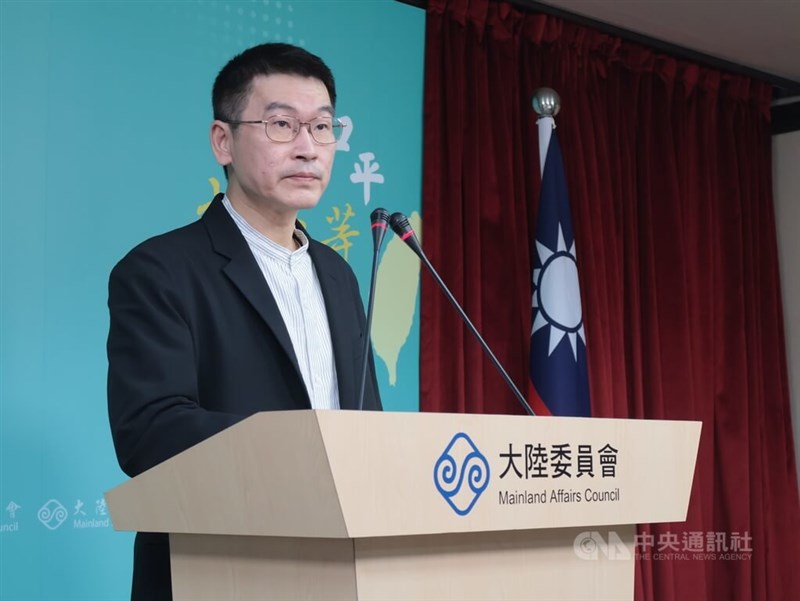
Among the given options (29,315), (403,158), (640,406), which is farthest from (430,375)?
(29,315)

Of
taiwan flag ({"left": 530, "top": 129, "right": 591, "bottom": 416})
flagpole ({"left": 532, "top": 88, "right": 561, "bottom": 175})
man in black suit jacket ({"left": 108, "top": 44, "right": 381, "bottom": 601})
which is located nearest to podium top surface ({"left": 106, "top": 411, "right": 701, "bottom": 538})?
man in black suit jacket ({"left": 108, "top": 44, "right": 381, "bottom": 601})

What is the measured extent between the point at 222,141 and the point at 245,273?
11.7 inches

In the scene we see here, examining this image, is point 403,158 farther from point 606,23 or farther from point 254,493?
point 254,493

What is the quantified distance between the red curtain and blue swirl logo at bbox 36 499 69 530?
55.5 inches

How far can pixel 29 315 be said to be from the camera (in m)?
2.89

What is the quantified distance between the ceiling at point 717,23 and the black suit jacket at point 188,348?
9.64 feet

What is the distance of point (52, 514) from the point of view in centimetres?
288

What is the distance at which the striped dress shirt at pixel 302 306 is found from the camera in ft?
5.81

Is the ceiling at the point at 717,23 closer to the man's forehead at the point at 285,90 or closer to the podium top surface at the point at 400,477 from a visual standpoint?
Result: the man's forehead at the point at 285,90

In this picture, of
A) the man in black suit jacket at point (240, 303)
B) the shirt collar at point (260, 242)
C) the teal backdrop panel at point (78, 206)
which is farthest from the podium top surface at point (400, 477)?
the teal backdrop panel at point (78, 206)

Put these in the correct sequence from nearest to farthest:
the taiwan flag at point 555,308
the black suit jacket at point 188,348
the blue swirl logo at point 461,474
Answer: the blue swirl logo at point 461,474 → the black suit jacket at point 188,348 → the taiwan flag at point 555,308

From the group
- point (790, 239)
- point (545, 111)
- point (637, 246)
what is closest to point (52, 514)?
point (545, 111)

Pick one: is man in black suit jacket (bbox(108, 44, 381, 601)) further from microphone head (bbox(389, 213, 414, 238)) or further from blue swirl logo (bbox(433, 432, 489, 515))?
blue swirl logo (bbox(433, 432, 489, 515))

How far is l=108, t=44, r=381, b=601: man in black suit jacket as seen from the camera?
1.54 m
